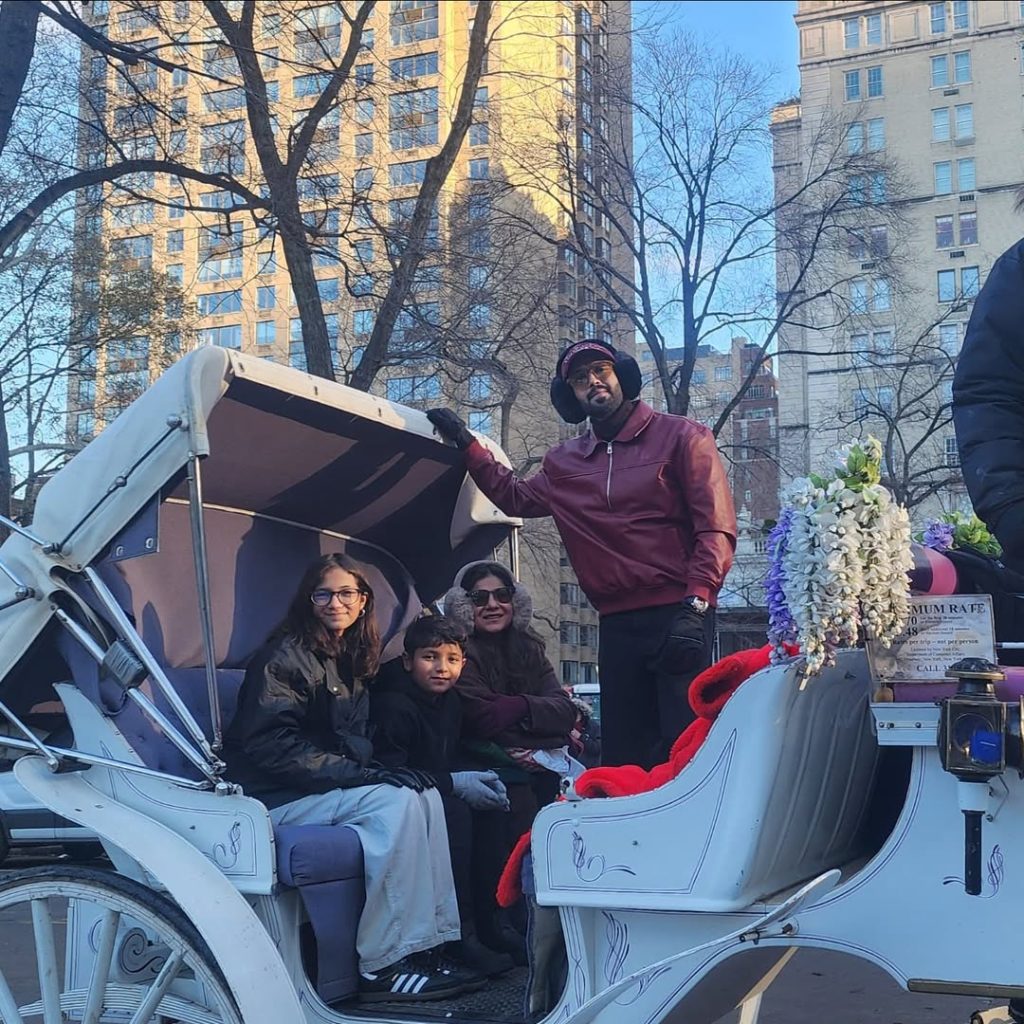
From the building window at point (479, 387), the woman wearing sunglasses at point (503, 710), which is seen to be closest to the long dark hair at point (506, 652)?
the woman wearing sunglasses at point (503, 710)

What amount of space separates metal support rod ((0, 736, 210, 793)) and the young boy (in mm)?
720

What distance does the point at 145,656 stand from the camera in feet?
10.5

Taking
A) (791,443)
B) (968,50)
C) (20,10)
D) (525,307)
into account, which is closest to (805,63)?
(968,50)

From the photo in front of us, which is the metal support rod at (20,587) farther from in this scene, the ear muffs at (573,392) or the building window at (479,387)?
the building window at (479,387)

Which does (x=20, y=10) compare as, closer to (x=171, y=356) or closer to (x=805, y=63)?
(x=171, y=356)

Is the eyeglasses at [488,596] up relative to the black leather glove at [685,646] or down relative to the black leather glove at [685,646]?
up

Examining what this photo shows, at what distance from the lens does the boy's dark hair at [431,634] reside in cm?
386

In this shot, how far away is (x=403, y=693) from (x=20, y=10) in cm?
865

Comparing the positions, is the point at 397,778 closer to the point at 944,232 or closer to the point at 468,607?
the point at 468,607

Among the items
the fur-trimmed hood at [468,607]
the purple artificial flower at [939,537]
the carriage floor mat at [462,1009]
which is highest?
the purple artificial flower at [939,537]

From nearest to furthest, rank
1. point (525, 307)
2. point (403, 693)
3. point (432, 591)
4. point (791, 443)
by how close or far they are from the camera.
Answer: point (403, 693), point (432, 591), point (525, 307), point (791, 443)

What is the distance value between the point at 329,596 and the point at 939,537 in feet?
6.00

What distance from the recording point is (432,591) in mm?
5086

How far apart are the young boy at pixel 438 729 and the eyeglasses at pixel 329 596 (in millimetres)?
301
